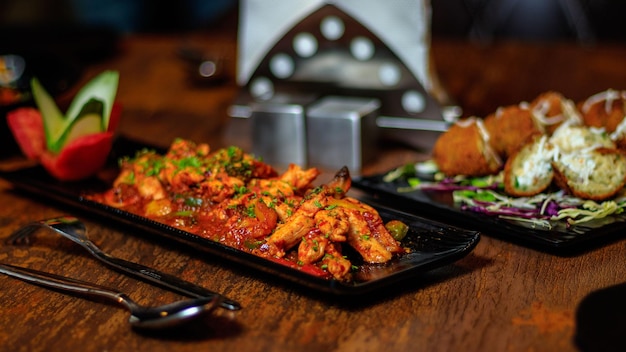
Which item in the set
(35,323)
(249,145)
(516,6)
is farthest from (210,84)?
(516,6)

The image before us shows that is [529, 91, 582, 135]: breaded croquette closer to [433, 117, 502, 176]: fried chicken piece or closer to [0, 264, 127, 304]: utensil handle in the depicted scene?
[433, 117, 502, 176]: fried chicken piece

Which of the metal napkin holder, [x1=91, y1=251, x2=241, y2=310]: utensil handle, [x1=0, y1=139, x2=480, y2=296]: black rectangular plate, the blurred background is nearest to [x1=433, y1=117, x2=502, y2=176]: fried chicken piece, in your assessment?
the metal napkin holder

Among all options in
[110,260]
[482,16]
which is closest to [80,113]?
[110,260]

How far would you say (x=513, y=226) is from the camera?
1960 mm

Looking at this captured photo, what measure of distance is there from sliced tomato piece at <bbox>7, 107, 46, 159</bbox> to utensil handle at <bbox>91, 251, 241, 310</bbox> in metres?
0.71

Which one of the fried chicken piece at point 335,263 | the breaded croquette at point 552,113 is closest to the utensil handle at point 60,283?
the fried chicken piece at point 335,263

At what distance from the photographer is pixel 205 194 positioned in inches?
80.4

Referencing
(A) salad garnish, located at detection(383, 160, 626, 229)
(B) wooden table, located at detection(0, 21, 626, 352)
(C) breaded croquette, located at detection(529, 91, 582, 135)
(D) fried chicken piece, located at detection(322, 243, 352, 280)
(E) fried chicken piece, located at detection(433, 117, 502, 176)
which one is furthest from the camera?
(C) breaded croquette, located at detection(529, 91, 582, 135)

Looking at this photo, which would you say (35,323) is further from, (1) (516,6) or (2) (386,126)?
(1) (516,6)

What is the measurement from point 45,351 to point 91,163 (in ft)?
3.34

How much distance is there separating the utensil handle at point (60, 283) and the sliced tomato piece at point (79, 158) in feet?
1.75

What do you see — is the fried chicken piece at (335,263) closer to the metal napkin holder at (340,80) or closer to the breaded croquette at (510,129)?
the breaded croquette at (510,129)

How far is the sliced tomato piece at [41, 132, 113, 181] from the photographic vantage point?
2393 mm

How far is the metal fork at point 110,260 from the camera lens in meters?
1.67
